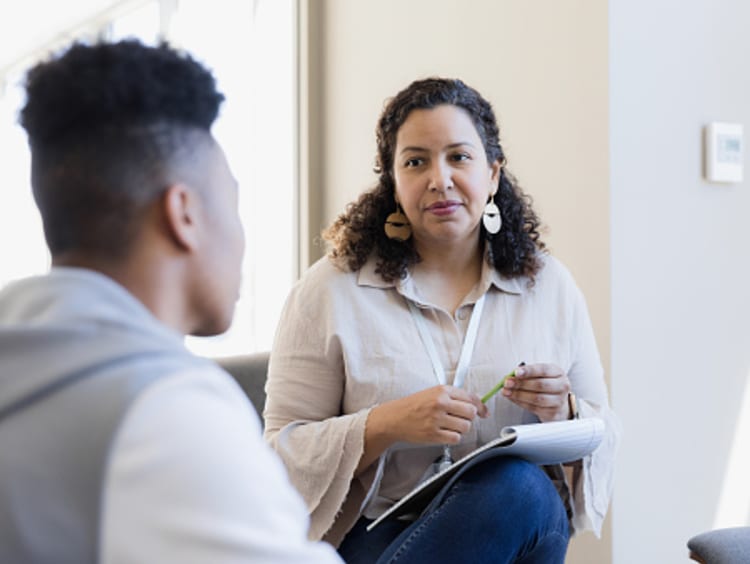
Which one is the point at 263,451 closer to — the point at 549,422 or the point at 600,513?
the point at 549,422

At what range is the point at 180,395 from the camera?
0.67 meters

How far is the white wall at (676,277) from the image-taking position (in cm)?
251

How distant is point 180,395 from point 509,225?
1581mm

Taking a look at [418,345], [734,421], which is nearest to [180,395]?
[418,345]

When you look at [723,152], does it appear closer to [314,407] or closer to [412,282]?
[412,282]

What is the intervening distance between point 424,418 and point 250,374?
2.69 ft

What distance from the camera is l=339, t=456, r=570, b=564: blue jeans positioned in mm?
1785

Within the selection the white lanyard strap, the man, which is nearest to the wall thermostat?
the white lanyard strap

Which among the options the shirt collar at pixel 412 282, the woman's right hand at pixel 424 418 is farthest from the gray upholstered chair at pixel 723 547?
the shirt collar at pixel 412 282

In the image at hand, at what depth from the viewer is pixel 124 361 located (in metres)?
0.69

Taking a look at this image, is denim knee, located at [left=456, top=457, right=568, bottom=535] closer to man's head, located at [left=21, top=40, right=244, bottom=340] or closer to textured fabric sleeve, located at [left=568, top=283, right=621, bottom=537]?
textured fabric sleeve, located at [left=568, top=283, right=621, bottom=537]

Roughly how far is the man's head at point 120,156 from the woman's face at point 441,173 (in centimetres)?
117

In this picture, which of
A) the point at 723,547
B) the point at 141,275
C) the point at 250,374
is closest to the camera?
the point at 141,275

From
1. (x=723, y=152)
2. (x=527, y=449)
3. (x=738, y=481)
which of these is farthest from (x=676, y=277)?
(x=527, y=449)
